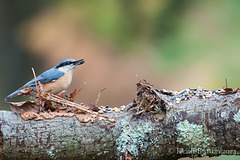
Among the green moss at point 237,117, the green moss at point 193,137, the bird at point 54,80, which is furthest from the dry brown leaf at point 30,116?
the bird at point 54,80

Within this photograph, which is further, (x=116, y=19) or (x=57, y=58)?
(x=57, y=58)

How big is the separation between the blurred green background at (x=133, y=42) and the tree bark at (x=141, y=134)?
219cm

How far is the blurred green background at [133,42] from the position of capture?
18.0ft

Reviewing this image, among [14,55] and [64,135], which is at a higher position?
[14,55]

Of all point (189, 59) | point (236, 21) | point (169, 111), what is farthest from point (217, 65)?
point (169, 111)

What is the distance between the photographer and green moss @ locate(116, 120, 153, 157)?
2.34m

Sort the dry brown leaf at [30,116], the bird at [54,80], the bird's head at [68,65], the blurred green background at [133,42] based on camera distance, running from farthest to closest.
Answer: the blurred green background at [133,42] < the bird's head at [68,65] < the bird at [54,80] < the dry brown leaf at [30,116]

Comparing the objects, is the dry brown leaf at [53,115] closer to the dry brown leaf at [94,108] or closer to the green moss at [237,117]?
the dry brown leaf at [94,108]

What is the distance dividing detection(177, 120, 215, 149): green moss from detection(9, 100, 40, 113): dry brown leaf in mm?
906

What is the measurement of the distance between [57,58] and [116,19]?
161 centimetres

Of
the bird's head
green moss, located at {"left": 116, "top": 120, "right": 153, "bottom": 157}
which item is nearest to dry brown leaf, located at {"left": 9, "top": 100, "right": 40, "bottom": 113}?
green moss, located at {"left": 116, "top": 120, "right": 153, "bottom": 157}

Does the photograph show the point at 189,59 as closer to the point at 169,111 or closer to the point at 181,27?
the point at 181,27

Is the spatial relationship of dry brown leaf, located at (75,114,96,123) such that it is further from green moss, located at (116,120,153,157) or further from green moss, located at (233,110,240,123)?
green moss, located at (233,110,240,123)

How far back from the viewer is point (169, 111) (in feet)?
7.82
